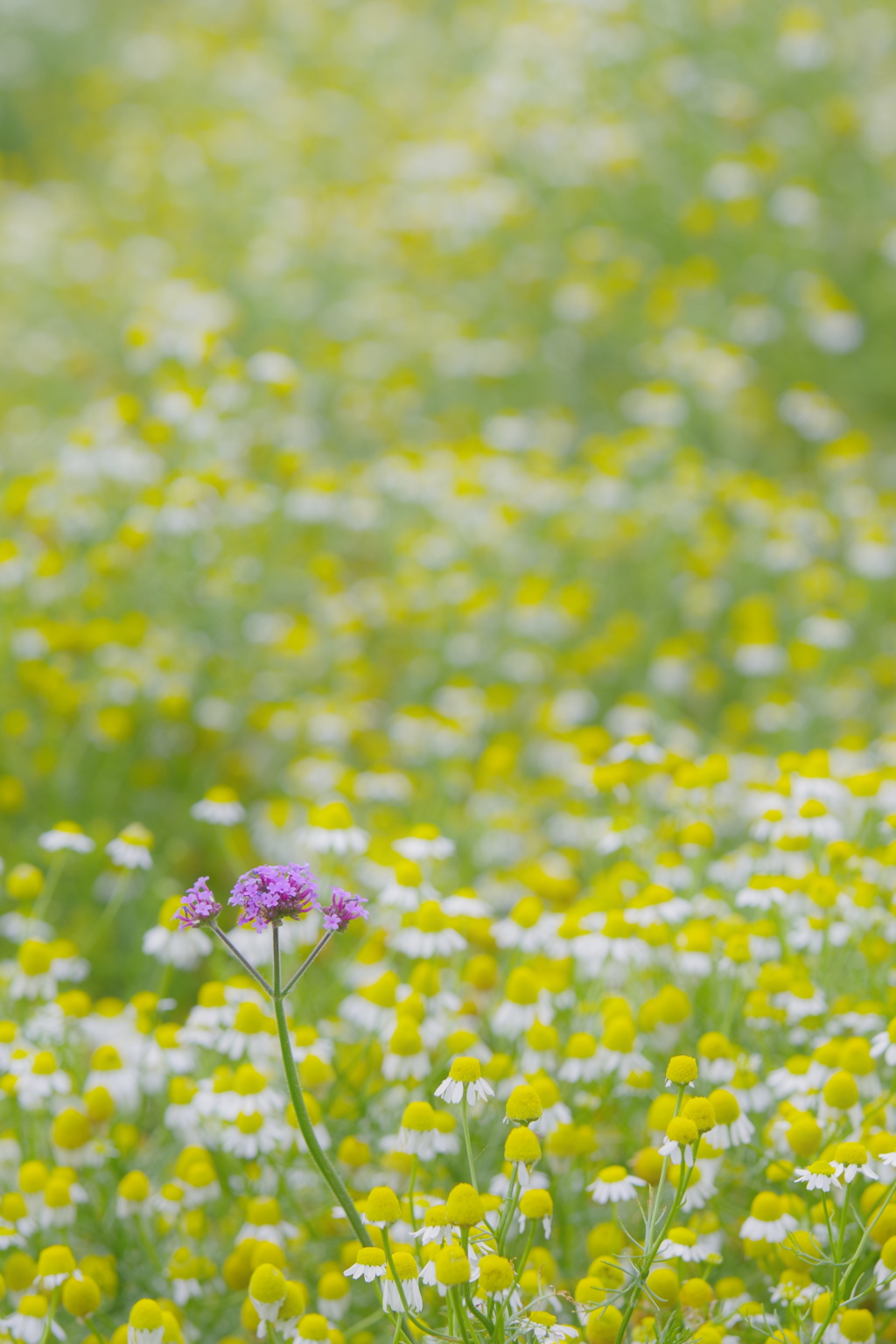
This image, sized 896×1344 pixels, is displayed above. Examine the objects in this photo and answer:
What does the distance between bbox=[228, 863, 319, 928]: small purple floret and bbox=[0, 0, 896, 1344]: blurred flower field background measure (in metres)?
0.40

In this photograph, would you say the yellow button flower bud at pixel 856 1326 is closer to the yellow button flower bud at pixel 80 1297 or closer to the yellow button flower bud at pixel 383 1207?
the yellow button flower bud at pixel 383 1207

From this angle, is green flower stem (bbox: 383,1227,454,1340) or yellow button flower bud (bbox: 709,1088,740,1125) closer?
green flower stem (bbox: 383,1227,454,1340)

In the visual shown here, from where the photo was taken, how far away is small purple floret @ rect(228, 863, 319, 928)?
1525 mm

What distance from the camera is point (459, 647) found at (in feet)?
14.7

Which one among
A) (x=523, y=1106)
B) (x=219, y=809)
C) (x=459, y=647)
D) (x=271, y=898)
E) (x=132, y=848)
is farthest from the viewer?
(x=459, y=647)

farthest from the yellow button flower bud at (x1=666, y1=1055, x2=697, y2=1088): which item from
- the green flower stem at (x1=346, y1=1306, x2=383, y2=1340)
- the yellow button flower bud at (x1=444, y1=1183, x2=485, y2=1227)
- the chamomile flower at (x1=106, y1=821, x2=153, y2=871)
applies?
the chamomile flower at (x1=106, y1=821, x2=153, y2=871)

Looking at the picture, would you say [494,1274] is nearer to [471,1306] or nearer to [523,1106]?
[471,1306]

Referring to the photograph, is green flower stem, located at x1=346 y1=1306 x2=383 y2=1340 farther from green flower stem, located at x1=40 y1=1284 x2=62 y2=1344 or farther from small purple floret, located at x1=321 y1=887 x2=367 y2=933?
small purple floret, located at x1=321 y1=887 x2=367 y2=933

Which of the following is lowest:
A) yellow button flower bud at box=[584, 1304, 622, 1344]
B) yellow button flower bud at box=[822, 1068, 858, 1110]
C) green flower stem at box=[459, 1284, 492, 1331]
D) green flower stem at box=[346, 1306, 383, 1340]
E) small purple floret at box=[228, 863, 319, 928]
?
yellow button flower bud at box=[584, 1304, 622, 1344]

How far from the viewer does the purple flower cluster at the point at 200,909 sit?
1.54 m

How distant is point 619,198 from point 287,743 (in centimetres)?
371

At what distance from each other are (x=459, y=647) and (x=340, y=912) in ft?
9.59

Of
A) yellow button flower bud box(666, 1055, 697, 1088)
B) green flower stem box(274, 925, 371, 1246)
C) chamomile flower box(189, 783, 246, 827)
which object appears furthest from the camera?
chamomile flower box(189, 783, 246, 827)

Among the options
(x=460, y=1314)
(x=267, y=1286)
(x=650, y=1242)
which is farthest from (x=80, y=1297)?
(x=650, y=1242)
